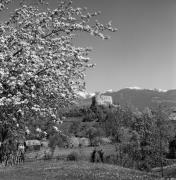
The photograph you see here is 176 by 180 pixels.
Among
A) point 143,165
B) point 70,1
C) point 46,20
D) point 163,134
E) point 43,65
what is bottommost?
point 143,165

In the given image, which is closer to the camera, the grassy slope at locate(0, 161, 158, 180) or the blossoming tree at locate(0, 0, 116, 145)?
the blossoming tree at locate(0, 0, 116, 145)

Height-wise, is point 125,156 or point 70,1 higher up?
point 70,1

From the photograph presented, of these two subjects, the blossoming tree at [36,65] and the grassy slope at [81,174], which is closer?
the blossoming tree at [36,65]

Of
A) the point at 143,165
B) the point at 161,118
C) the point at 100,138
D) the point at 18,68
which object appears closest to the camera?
the point at 18,68

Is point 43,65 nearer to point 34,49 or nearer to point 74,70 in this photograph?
point 34,49

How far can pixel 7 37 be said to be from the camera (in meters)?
13.9

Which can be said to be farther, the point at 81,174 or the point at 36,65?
the point at 81,174

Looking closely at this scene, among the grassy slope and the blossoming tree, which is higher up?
the blossoming tree

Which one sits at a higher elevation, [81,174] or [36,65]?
[36,65]

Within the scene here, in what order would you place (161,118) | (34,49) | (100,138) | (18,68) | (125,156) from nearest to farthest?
(18,68), (34,49), (161,118), (125,156), (100,138)

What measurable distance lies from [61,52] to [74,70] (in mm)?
1163

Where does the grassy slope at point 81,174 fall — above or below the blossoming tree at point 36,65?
below

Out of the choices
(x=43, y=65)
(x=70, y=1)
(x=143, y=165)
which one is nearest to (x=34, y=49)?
(x=43, y=65)

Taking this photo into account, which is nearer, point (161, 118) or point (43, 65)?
point (43, 65)
